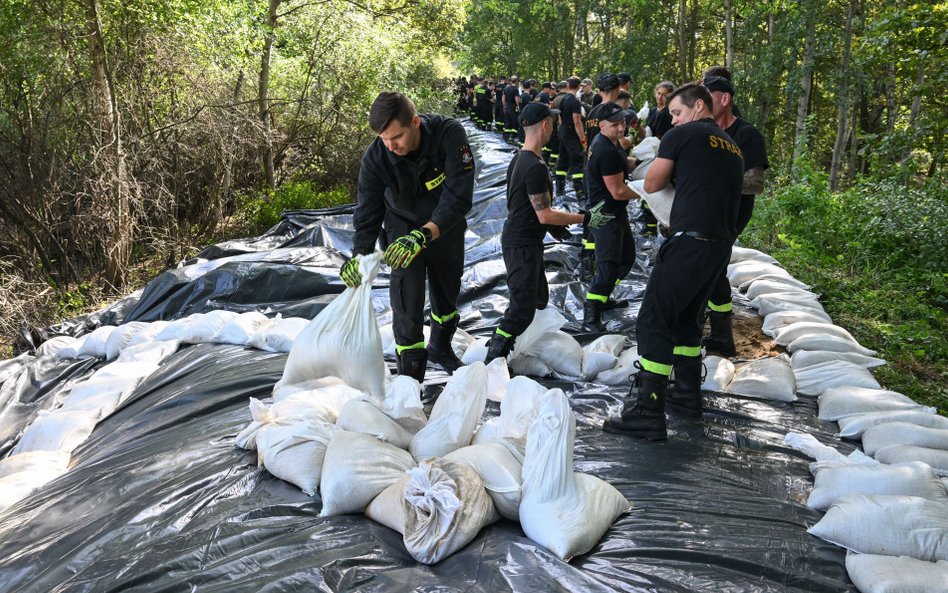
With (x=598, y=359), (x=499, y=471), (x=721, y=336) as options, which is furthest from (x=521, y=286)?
(x=499, y=471)

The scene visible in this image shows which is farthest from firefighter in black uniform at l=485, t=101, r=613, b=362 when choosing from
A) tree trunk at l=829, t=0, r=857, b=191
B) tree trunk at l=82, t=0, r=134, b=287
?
tree trunk at l=829, t=0, r=857, b=191

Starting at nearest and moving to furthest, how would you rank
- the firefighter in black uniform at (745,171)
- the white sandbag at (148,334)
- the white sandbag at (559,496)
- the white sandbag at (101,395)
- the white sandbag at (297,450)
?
the white sandbag at (559,496) → the white sandbag at (297,450) → the white sandbag at (101,395) → the firefighter in black uniform at (745,171) → the white sandbag at (148,334)

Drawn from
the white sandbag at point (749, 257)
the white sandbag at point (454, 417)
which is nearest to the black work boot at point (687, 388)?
the white sandbag at point (454, 417)

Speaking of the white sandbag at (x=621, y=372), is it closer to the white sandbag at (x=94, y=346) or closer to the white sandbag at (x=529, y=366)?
the white sandbag at (x=529, y=366)

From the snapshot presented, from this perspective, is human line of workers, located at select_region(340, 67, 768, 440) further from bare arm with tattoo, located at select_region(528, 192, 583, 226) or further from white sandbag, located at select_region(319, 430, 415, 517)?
white sandbag, located at select_region(319, 430, 415, 517)

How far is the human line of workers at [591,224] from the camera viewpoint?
279 cm

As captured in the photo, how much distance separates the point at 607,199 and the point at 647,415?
2.16 meters

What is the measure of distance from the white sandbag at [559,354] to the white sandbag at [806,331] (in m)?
1.26

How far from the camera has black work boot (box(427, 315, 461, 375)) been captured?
11.8ft

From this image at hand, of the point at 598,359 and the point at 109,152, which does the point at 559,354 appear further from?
the point at 109,152

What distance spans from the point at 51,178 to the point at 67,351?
2.96 metres

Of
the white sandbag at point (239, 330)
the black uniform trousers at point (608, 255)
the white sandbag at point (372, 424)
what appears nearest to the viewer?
the white sandbag at point (372, 424)

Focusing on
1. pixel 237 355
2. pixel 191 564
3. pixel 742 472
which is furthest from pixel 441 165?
pixel 191 564

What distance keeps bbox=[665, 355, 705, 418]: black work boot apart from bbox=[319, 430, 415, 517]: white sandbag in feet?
4.69
